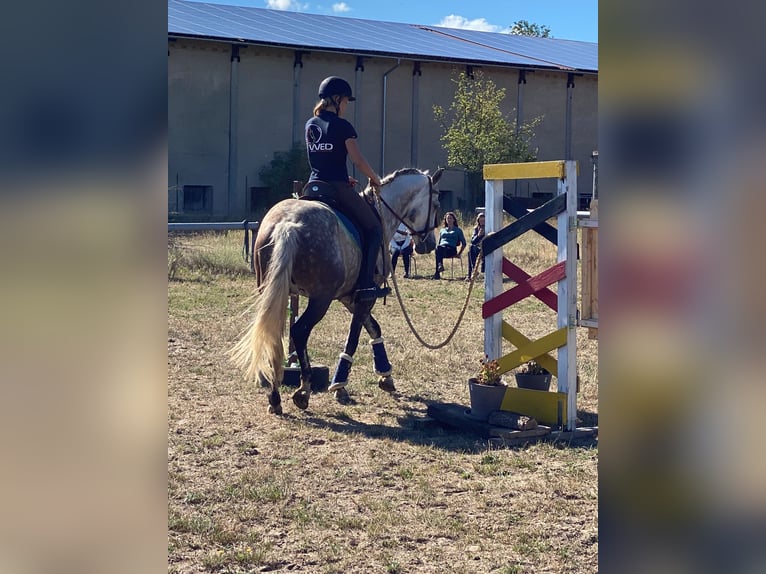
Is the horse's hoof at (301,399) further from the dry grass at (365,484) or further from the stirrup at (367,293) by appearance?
the stirrup at (367,293)

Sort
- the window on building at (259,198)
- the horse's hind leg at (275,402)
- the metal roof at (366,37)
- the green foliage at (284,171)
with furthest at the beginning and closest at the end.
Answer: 1. the window on building at (259,198)
2. the metal roof at (366,37)
3. the green foliage at (284,171)
4. the horse's hind leg at (275,402)

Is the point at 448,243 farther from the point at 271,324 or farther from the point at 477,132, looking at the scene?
the point at 477,132

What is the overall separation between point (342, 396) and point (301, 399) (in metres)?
0.62

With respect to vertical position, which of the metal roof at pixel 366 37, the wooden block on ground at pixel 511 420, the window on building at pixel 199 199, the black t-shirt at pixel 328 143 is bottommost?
the wooden block on ground at pixel 511 420

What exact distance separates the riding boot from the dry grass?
→ 0.95m

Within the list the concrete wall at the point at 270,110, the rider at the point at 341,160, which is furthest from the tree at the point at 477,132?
the rider at the point at 341,160

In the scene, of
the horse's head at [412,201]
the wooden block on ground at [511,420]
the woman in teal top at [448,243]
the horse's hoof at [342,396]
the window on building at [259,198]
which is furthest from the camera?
the window on building at [259,198]

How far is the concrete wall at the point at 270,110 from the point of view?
97.8 ft

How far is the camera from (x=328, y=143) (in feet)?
23.7

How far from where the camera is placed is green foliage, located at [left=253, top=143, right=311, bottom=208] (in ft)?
99.7

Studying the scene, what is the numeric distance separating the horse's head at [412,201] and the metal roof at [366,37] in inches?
867
